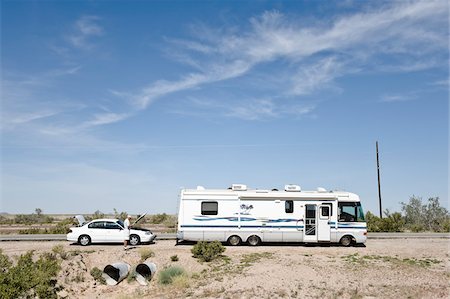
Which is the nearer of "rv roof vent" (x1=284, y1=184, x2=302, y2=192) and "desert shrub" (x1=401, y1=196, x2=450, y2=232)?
"rv roof vent" (x1=284, y1=184, x2=302, y2=192)

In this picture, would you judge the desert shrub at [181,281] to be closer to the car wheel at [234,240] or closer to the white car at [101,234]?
the car wheel at [234,240]

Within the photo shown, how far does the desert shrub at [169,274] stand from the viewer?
61.7ft

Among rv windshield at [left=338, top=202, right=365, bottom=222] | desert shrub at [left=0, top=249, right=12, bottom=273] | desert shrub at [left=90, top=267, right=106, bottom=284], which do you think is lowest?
desert shrub at [left=90, top=267, right=106, bottom=284]

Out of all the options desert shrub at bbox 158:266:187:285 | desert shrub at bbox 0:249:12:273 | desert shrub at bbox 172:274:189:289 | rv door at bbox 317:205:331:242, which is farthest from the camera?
rv door at bbox 317:205:331:242

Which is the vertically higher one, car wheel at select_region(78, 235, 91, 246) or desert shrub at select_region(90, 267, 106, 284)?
car wheel at select_region(78, 235, 91, 246)

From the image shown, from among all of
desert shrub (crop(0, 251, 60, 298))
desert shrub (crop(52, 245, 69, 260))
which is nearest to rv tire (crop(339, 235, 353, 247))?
desert shrub (crop(52, 245, 69, 260))

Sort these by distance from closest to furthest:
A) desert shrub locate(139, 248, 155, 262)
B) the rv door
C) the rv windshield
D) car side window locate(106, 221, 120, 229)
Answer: desert shrub locate(139, 248, 155, 262)
the rv door
the rv windshield
car side window locate(106, 221, 120, 229)

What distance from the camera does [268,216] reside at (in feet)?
78.7

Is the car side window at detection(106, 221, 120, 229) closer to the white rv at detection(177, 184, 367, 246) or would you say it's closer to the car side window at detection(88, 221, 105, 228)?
the car side window at detection(88, 221, 105, 228)

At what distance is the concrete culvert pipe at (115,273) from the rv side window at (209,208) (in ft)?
17.6

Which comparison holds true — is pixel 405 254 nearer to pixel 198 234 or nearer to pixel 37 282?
pixel 198 234

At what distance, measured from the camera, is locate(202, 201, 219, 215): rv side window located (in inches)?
940

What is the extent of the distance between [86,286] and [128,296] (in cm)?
339

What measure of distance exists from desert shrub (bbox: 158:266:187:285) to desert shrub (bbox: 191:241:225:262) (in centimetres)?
163
